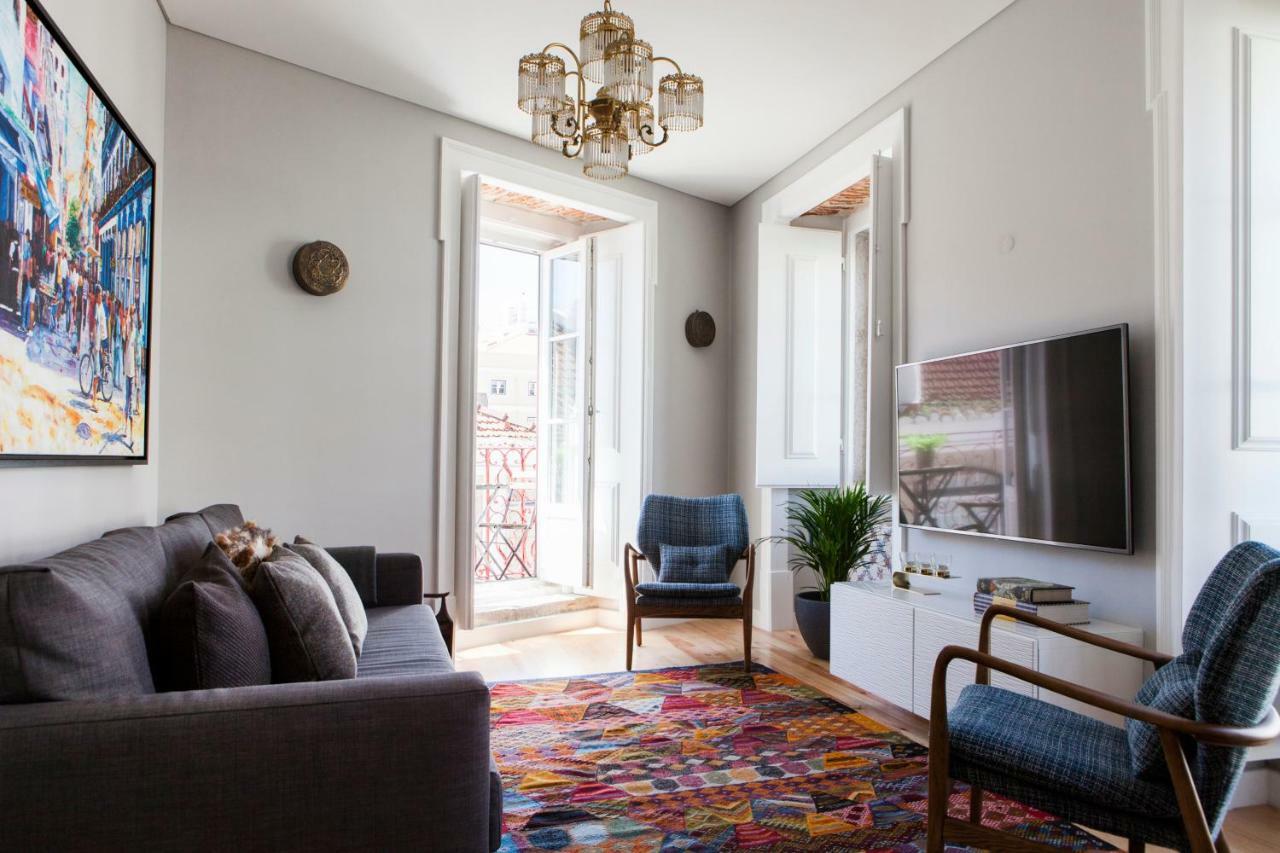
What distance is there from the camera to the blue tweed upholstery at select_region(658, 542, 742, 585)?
13.5 ft

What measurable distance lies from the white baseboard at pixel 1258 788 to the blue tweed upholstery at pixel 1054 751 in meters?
0.95

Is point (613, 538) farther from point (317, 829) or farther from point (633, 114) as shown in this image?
point (317, 829)

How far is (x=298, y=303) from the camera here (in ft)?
11.8

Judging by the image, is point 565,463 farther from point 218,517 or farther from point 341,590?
point 341,590

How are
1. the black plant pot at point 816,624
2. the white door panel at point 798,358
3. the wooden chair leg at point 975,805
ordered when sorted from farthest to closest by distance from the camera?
1. the white door panel at point 798,358
2. the black plant pot at point 816,624
3. the wooden chair leg at point 975,805

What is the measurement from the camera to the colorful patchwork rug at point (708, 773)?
216 centimetres

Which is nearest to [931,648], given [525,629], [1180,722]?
[1180,722]

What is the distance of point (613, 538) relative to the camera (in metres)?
5.00

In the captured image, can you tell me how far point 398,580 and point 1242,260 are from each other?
3.29 m

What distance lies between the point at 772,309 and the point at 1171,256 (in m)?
2.55

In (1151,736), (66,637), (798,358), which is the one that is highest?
(798,358)

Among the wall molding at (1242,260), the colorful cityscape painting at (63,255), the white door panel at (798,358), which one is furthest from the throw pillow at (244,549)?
the white door panel at (798,358)

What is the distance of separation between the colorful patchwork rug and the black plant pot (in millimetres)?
513

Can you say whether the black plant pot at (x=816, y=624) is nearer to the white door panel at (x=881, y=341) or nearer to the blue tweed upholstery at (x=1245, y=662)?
the white door panel at (x=881, y=341)
